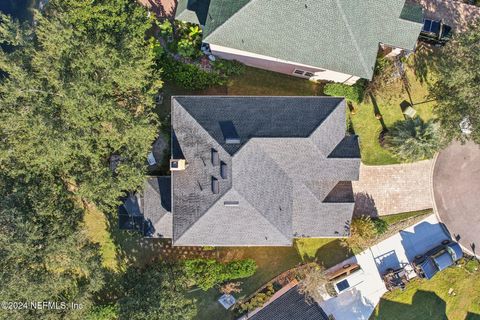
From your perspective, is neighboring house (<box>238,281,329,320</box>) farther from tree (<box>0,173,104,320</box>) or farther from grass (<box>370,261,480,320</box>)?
tree (<box>0,173,104,320</box>)

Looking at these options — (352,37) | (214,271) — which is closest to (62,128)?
(214,271)

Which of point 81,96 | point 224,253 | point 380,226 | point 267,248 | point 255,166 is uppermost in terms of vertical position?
point 81,96

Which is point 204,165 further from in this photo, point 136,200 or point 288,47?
point 288,47

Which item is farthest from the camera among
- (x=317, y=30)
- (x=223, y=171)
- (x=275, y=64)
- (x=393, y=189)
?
(x=393, y=189)

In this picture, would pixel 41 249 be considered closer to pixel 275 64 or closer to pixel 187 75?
pixel 187 75

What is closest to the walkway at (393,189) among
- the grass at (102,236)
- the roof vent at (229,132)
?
the roof vent at (229,132)

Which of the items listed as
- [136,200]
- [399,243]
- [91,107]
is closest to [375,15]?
[399,243]

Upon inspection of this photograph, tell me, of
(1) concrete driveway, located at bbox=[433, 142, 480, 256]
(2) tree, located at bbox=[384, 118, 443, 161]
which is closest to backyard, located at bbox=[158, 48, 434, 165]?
Answer: (2) tree, located at bbox=[384, 118, 443, 161]

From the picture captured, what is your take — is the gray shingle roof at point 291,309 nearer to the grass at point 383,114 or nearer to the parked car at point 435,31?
the grass at point 383,114
